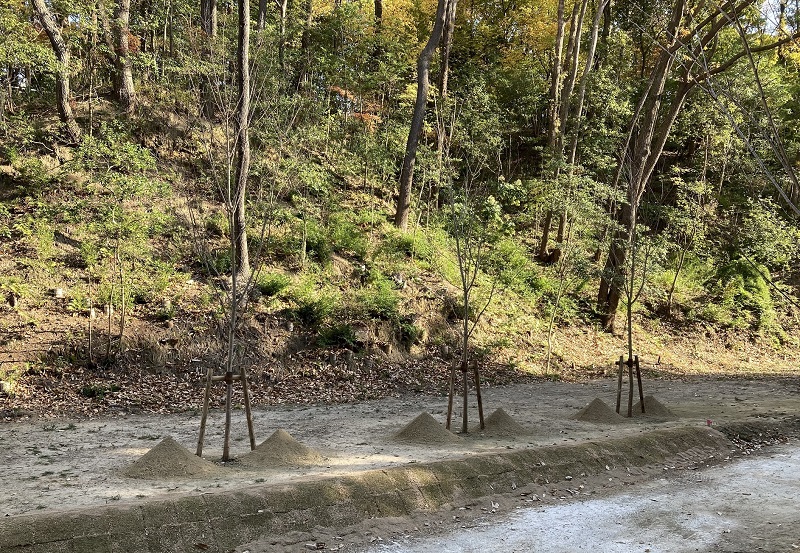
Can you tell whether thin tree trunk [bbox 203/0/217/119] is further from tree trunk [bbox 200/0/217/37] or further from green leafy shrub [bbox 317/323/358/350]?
green leafy shrub [bbox 317/323/358/350]

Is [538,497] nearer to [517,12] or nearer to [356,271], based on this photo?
[356,271]

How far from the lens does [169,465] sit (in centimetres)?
567

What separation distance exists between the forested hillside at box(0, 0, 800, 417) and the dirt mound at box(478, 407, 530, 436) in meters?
1.23

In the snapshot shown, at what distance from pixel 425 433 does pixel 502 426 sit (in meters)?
1.24

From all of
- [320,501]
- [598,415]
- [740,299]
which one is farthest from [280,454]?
[740,299]

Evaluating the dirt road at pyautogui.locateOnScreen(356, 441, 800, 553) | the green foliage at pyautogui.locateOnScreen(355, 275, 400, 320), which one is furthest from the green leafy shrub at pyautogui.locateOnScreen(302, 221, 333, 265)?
the dirt road at pyautogui.locateOnScreen(356, 441, 800, 553)

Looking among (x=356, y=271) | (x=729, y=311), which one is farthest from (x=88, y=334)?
(x=729, y=311)

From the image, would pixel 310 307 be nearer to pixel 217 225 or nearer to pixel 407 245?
pixel 217 225

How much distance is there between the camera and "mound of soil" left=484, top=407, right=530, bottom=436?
7934mm

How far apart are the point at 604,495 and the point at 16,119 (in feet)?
47.3

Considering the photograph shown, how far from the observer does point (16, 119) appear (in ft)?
44.8

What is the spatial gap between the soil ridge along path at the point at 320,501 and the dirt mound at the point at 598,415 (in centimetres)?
137

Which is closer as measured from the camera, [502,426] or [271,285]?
[502,426]

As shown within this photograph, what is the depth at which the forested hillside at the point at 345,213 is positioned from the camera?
10734mm
